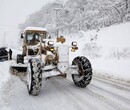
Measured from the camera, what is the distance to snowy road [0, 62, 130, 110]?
561 cm

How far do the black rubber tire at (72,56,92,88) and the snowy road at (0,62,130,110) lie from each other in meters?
0.22

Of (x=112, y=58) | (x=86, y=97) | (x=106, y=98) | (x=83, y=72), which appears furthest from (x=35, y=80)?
(x=112, y=58)

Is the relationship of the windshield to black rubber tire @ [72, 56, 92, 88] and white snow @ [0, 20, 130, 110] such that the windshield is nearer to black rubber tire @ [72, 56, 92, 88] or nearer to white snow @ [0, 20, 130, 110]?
white snow @ [0, 20, 130, 110]

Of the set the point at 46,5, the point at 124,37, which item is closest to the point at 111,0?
the point at 124,37

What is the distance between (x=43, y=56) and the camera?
873cm

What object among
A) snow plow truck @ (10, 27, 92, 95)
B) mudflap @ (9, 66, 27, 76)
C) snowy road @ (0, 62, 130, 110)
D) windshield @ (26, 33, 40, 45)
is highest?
windshield @ (26, 33, 40, 45)

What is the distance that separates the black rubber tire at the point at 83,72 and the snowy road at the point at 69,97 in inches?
8.7

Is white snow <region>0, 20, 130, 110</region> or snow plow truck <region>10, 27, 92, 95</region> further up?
snow plow truck <region>10, 27, 92, 95</region>

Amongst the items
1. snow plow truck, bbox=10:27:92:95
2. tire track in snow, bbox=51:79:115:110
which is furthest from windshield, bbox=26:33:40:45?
tire track in snow, bbox=51:79:115:110

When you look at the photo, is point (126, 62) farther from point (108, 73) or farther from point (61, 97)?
point (61, 97)

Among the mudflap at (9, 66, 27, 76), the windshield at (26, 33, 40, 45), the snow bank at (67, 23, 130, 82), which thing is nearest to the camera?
the snow bank at (67, 23, 130, 82)

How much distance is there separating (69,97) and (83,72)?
4.43 ft

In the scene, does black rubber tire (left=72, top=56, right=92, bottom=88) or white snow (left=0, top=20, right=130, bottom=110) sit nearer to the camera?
white snow (left=0, top=20, right=130, bottom=110)

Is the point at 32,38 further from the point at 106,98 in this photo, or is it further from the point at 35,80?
the point at 106,98
